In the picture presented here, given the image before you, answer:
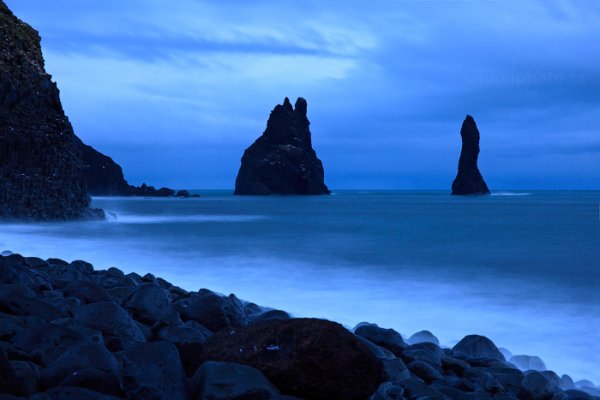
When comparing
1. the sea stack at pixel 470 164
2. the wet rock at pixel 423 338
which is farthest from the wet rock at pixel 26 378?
the sea stack at pixel 470 164

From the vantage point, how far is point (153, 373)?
3.42 m

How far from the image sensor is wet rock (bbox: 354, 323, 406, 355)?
5469mm

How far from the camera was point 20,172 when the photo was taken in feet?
70.9

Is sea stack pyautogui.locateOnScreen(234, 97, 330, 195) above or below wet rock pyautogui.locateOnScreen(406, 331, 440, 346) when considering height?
above

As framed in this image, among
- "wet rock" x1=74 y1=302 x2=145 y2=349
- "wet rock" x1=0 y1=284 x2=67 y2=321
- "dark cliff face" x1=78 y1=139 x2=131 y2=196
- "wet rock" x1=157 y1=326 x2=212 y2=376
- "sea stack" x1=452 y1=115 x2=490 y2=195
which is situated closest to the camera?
"wet rock" x1=157 y1=326 x2=212 y2=376

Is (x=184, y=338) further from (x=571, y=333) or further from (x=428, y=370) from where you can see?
(x=571, y=333)

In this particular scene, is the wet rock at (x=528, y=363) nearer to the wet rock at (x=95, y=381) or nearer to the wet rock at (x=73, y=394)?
the wet rock at (x=95, y=381)

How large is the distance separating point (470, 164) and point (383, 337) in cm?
12891

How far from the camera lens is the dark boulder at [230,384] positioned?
321 centimetres

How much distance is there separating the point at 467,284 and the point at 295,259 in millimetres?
4748

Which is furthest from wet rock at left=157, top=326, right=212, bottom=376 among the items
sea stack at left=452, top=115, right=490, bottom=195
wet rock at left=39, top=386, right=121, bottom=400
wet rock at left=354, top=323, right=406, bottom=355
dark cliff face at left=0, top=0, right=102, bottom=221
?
sea stack at left=452, top=115, right=490, bottom=195

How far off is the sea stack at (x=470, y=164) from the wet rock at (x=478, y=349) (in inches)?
A: 5041

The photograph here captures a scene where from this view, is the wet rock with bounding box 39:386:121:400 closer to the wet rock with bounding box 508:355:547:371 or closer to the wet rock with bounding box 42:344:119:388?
the wet rock with bounding box 42:344:119:388

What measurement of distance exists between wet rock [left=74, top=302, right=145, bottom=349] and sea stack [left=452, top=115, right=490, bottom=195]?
12996cm
